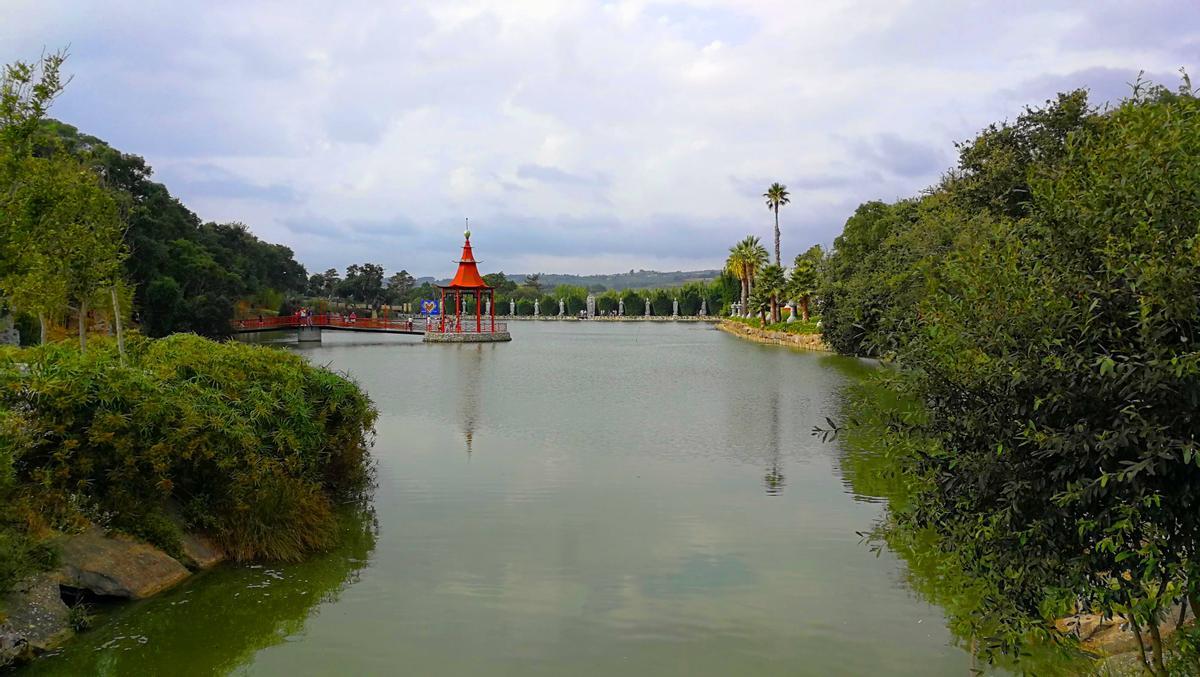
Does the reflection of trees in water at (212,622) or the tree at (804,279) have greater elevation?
the tree at (804,279)

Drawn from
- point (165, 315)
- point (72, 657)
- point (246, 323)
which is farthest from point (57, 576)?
point (246, 323)

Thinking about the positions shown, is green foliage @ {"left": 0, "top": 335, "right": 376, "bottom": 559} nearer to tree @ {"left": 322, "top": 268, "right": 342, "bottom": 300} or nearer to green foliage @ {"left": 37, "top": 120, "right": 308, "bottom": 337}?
green foliage @ {"left": 37, "top": 120, "right": 308, "bottom": 337}

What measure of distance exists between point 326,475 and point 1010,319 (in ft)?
28.9

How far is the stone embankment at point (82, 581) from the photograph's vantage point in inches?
234

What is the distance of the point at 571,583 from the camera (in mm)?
7875

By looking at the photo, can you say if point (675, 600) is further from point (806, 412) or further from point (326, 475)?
point (806, 412)

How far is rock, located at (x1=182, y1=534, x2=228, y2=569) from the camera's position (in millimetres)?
7977

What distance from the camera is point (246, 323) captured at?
175 ft

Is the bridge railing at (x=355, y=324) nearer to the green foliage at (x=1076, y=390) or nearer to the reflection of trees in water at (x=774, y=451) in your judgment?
the reflection of trees in water at (x=774, y=451)

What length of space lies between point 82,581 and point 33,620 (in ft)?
2.36

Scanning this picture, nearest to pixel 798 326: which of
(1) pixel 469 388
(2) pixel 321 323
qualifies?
(1) pixel 469 388

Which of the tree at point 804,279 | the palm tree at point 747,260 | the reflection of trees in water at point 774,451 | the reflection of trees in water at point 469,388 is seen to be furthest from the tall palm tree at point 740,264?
the reflection of trees in water at point 774,451

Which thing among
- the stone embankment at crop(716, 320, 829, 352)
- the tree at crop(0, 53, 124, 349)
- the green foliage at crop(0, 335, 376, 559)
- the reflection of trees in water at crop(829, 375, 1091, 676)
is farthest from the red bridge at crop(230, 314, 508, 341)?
the green foliage at crop(0, 335, 376, 559)

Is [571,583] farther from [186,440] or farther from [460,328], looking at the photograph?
[460,328]
